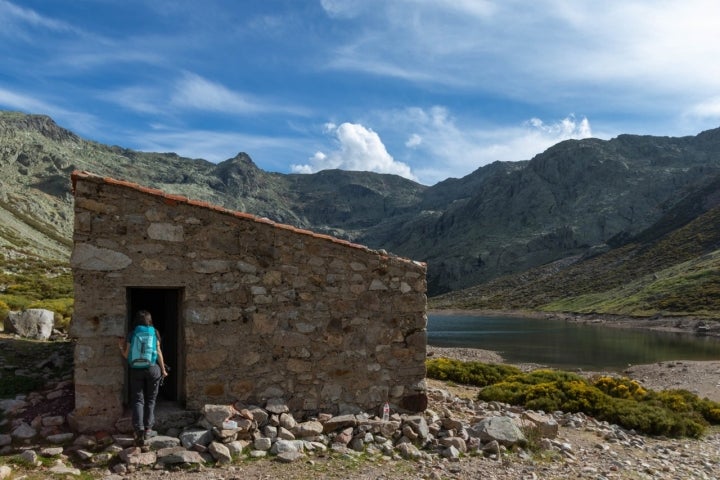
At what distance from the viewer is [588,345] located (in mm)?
45312

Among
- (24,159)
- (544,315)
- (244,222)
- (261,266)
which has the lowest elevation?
(544,315)

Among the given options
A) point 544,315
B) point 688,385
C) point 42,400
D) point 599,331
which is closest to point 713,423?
point 688,385

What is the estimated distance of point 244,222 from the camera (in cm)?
888

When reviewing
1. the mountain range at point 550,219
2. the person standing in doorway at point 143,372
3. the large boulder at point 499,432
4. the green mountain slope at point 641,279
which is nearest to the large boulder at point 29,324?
the person standing in doorway at point 143,372

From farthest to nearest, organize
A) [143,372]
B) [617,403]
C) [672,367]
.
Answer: [672,367] < [617,403] < [143,372]

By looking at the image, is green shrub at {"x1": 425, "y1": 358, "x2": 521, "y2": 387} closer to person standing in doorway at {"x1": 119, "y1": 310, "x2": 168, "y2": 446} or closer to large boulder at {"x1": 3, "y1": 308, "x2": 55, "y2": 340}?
large boulder at {"x1": 3, "y1": 308, "x2": 55, "y2": 340}

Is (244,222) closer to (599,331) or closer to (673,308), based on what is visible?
(599,331)

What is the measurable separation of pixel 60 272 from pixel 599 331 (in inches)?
2151

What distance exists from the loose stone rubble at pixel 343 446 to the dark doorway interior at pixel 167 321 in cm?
132

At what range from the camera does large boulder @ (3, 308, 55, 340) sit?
14516 millimetres

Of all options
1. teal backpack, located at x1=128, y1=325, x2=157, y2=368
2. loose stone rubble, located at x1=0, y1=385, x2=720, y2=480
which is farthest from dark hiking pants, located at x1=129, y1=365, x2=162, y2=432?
loose stone rubble, located at x1=0, y1=385, x2=720, y2=480

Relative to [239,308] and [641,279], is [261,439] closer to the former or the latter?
[239,308]

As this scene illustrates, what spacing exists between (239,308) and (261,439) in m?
2.14

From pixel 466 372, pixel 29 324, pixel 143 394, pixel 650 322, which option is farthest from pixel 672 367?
pixel 650 322
